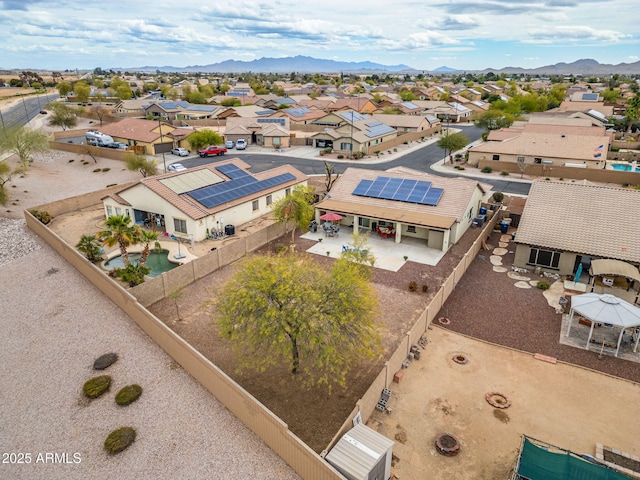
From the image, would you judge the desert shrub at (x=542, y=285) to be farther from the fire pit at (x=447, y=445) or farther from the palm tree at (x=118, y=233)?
the palm tree at (x=118, y=233)

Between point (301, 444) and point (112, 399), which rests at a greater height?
point (301, 444)

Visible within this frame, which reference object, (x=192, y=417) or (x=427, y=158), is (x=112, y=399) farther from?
(x=427, y=158)

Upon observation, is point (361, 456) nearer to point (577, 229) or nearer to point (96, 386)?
point (96, 386)

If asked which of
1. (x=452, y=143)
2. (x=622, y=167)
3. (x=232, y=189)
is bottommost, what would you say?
(x=622, y=167)

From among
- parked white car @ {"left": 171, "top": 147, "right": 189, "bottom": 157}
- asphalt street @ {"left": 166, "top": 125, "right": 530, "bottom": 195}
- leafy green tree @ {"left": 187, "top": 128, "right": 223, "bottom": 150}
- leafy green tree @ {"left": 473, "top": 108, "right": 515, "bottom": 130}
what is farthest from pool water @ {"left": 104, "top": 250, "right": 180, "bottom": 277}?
leafy green tree @ {"left": 473, "top": 108, "right": 515, "bottom": 130}

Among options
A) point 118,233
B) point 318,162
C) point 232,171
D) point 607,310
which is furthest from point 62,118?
point 607,310

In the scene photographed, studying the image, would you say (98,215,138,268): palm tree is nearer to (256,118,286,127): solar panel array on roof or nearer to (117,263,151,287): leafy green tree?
(117,263,151,287): leafy green tree

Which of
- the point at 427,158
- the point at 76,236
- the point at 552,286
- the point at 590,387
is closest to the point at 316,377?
the point at 590,387
